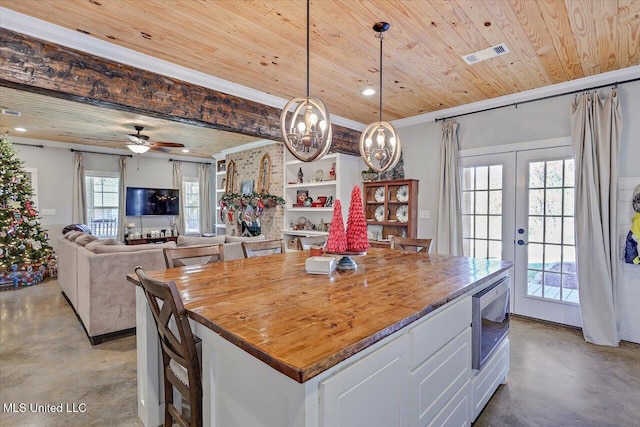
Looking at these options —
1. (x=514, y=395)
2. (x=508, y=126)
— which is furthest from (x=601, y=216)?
(x=514, y=395)

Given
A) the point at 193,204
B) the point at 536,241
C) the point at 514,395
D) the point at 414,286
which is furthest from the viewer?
the point at 193,204

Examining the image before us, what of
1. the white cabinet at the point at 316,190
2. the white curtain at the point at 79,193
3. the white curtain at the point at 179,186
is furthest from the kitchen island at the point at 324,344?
the white curtain at the point at 179,186

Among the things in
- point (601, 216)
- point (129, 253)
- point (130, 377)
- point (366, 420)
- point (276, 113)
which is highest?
point (276, 113)

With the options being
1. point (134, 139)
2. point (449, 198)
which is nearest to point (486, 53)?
point (449, 198)

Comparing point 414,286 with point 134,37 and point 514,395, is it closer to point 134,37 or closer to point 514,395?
point 514,395

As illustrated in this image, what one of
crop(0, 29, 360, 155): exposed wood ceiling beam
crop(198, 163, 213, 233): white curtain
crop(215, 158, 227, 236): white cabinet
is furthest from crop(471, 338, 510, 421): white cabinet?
crop(198, 163, 213, 233): white curtain

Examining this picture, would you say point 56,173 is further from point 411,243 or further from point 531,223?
point 531,223

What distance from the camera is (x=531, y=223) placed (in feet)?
12.5

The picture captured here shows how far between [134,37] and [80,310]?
113 inches

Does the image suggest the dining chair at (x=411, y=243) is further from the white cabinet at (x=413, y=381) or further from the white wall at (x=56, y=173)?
the white wall at (x=56, y=173)

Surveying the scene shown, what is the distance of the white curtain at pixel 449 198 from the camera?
4.25 m

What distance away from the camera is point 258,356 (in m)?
0.94

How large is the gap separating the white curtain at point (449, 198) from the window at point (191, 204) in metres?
6.84

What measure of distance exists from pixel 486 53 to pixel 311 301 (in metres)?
2.72
